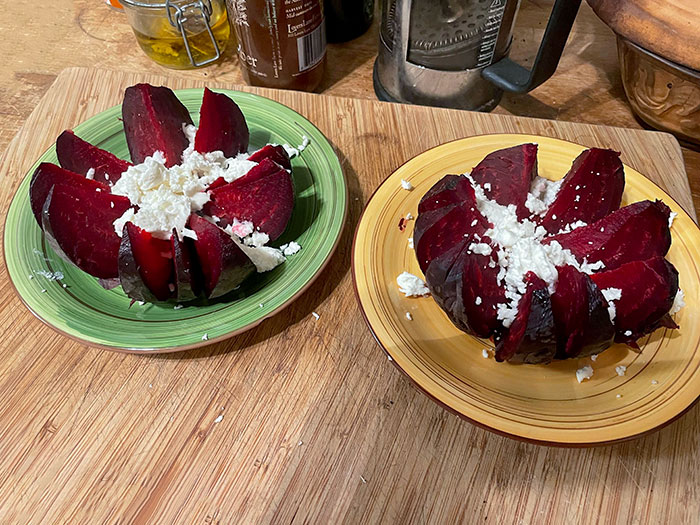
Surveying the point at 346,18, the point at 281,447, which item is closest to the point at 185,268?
the point at 281,447

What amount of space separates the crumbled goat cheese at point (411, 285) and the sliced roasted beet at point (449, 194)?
0.09m

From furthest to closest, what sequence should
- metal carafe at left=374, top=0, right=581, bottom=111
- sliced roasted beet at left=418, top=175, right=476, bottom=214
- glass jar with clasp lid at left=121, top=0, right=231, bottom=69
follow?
glass jar with clasp lid at left=121, top=0, right=231, bottom=69 → metal carafe at left=374, top=0, right=581, bottom=111 → sliced roasted beet at left=418, top=175, right=476, bottom=214

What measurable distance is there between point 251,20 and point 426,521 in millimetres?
860

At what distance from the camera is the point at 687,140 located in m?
1.03

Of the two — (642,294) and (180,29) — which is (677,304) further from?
(180,29)

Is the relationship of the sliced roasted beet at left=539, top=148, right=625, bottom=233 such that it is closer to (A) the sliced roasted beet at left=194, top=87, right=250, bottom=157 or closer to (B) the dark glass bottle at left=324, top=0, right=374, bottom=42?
(A) the sliced roasted beet at left=194, top=87, right=250, bottom=157

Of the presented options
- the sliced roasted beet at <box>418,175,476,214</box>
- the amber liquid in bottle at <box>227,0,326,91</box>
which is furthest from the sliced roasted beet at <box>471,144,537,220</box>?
the amber liquid in bottle at <box>227,0,326,91</box>

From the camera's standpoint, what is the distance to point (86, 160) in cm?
76

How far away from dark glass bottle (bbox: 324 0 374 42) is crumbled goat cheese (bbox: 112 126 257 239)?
0.65 meters

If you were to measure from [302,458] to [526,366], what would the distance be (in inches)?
11.7

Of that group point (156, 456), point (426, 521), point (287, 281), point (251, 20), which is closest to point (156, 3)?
point (251, 20)

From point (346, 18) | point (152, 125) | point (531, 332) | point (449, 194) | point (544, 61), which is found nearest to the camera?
point (531, 332)

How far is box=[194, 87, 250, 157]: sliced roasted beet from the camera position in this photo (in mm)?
780

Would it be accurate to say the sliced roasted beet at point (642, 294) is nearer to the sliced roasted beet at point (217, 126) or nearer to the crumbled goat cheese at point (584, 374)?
the crumbled goat cheese at point (584, 374)
